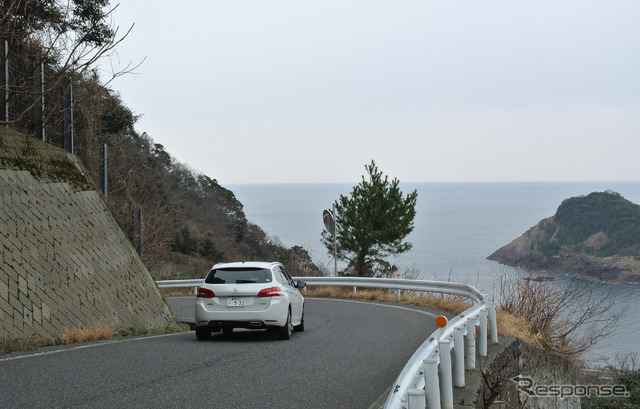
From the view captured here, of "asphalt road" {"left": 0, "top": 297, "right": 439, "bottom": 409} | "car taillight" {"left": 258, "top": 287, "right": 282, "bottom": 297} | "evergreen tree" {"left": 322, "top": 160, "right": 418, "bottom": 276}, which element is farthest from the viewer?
"evergreen tree" {"left": 322, "top": 160, "right": 418, "bottom": 276}

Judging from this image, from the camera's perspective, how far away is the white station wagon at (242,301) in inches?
500

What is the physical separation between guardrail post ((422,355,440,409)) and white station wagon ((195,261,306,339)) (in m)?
7.27

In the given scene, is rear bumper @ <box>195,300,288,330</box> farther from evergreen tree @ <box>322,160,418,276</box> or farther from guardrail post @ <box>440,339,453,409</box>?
evergreen tree @ <box>322,160,418,276</box>

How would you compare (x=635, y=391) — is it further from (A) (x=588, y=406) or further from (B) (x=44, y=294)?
(B) (x=44, y=294)

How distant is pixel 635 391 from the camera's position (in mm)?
20281

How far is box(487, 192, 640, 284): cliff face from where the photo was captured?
73.7m

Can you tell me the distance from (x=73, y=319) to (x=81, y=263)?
1522 millimetres

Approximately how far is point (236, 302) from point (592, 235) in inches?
2978

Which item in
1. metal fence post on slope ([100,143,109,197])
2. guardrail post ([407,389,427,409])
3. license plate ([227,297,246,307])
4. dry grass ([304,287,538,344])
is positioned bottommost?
dry grass ([304,287,538,344])

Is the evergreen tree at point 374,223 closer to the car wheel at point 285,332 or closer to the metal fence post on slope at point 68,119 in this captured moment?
the metal fence post on slope at point 68,119

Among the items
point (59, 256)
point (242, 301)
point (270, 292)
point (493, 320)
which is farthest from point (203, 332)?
point (493, 320)

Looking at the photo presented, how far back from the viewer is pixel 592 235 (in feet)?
263

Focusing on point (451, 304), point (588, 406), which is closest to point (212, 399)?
point (451, 304)

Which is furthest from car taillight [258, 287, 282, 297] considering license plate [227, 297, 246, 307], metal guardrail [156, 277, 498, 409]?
metal guardrail [156, 277, 498, 409]
